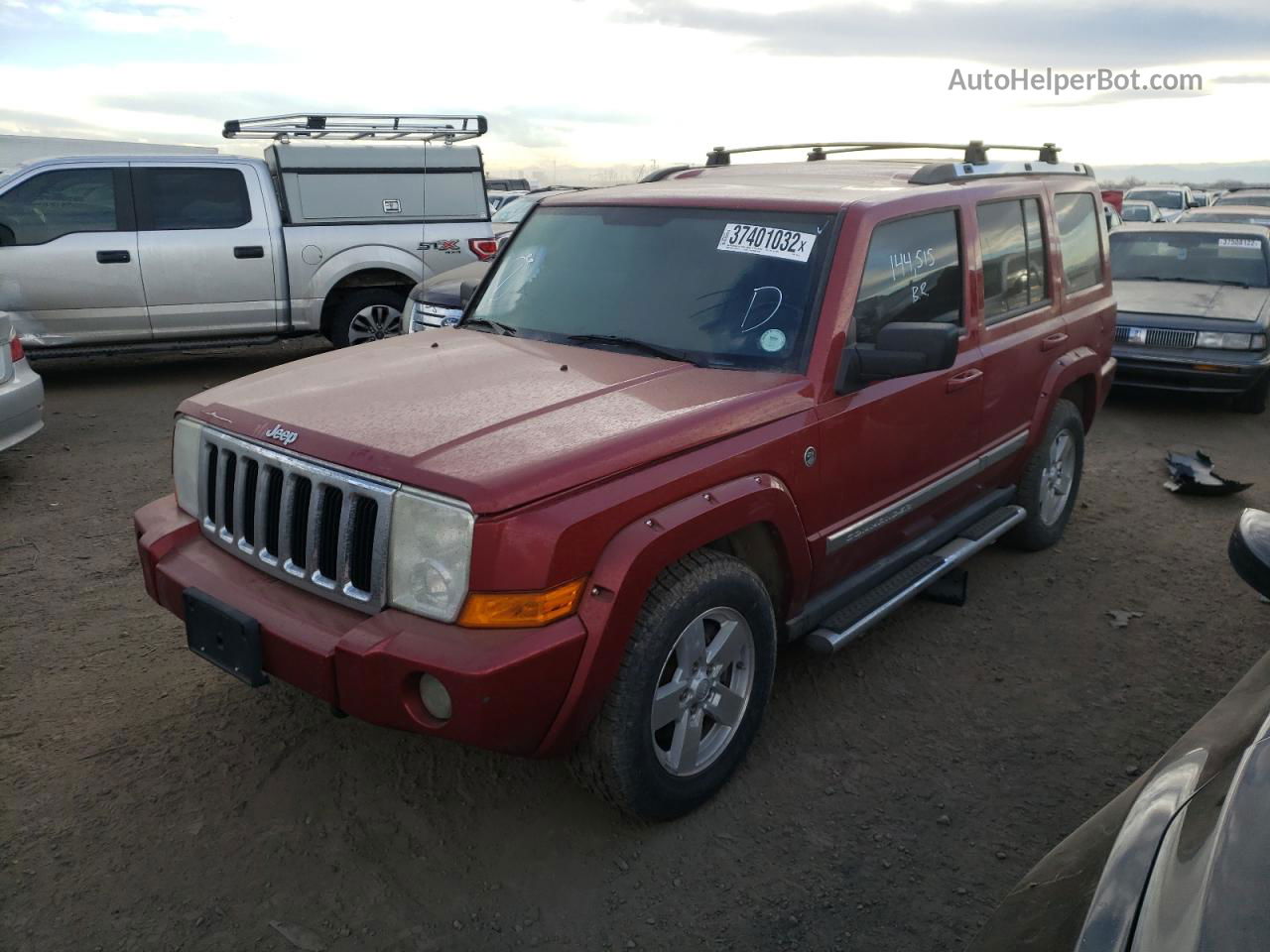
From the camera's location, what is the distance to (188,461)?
3246 millimetres

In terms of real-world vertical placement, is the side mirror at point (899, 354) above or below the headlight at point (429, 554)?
above

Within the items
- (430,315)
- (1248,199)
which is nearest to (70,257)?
(430,315)

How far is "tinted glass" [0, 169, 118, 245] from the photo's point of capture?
784 centimetres

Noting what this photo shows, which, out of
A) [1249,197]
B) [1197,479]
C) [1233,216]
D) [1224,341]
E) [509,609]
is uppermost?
[1249,197]

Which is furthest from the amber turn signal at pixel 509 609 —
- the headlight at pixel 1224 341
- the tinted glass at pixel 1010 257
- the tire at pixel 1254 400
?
the tire at pixel 1254 400

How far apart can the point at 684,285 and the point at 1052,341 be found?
213 cm

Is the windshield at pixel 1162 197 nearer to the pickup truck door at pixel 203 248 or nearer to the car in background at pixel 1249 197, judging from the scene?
the car in background at pixel 1249 197

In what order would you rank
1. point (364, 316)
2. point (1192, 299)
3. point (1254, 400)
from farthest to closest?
1. point (364, 316)
2. point (1192, 299)
3. point (1254, 400)

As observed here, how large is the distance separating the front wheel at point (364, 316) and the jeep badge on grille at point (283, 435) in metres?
6.33

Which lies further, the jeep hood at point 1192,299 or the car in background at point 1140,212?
the car in background at point 1140,212

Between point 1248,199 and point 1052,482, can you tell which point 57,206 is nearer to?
point 1052,482

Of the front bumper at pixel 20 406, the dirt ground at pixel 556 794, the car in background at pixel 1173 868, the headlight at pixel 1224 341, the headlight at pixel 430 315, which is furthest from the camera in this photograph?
the headlight at pixel 1224 341

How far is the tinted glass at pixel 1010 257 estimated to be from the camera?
4.22 meters

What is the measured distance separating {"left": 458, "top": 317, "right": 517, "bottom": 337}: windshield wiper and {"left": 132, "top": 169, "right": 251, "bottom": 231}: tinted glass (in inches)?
214
